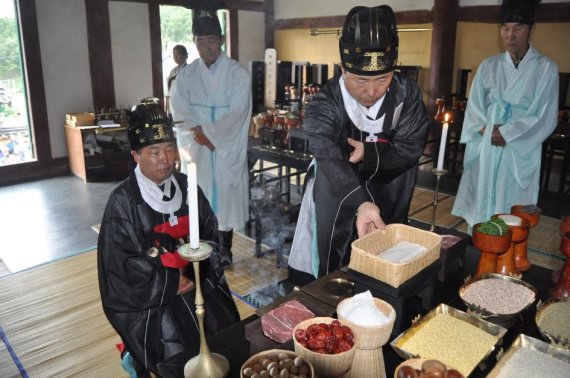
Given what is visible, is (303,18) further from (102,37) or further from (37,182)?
(37,182)

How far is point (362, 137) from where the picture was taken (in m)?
→ 2.57

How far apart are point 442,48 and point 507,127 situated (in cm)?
430

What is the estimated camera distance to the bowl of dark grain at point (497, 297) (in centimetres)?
167

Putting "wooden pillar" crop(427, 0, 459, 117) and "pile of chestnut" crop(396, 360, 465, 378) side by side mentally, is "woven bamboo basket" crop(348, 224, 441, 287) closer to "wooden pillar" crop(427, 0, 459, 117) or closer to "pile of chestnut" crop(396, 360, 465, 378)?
"pile of chestnut" crop(396, 360, 465, 378)

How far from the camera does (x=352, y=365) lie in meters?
1.38

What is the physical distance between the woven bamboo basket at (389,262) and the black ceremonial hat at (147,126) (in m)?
1.15

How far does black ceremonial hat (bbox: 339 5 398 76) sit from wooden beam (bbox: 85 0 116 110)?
284 inches

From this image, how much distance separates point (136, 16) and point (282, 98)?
10.6 feet

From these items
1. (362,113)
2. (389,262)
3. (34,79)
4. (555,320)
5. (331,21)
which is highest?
(331,21)

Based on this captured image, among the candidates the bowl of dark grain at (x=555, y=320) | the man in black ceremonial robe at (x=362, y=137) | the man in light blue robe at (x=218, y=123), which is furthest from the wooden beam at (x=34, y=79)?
the bowl of dark grain at (x=555, y=320)

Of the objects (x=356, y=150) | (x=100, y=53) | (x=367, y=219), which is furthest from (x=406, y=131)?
(x=100, y=53)

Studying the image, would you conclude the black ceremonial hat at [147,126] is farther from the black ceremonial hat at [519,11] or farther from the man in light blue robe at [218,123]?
the black ceremonial hat at [519,11]

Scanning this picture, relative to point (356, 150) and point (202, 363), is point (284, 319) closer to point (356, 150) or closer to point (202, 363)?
point (202, 363)

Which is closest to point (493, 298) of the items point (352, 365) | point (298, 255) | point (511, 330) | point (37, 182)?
point (511, 330)
